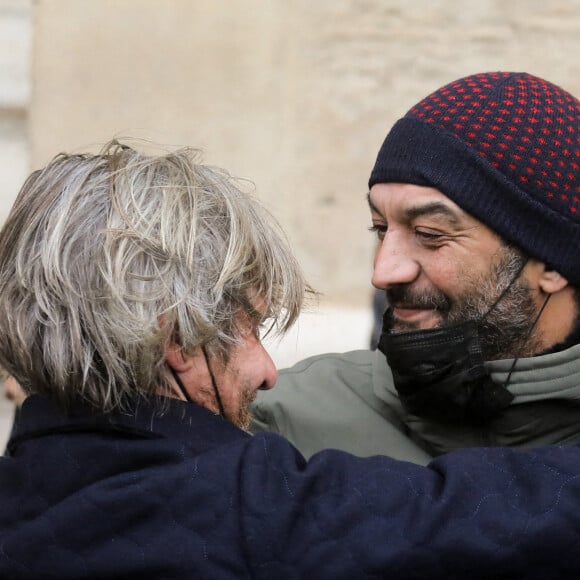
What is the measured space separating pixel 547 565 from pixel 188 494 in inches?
21.7

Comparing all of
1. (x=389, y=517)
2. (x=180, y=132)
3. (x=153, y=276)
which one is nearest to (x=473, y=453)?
(x=389, y=517)

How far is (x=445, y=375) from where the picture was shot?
2.42 meters

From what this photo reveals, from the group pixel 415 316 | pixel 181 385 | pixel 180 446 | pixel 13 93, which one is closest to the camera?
pixel 180 446

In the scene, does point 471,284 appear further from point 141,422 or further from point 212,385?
point 141,422

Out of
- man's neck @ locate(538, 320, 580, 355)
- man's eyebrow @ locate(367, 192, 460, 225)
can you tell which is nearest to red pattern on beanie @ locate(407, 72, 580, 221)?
man's eyebrow @ locate(367, 192, 460, 225)

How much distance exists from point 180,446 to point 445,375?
2.65ft

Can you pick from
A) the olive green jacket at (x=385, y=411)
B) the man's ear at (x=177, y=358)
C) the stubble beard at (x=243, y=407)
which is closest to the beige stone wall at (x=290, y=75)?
the olive green jacket at (x=385, y=411)

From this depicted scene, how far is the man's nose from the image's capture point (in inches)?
100

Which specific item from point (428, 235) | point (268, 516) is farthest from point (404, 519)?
point (428, 235)

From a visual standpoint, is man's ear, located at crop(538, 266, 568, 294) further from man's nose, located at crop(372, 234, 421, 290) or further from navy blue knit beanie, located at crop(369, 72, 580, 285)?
man's nose, located at crop(372, 234, 421, 290)

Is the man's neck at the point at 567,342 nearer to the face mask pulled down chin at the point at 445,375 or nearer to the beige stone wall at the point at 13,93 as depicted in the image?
the face mask pulled down chin at the point at 445,375

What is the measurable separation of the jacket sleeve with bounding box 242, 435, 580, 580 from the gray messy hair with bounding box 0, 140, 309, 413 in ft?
0.78

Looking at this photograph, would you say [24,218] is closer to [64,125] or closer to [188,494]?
[188,494]

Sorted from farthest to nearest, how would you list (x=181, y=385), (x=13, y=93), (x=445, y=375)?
(x=13, y=93), (x=445, y=375), (x=181, y=385)
